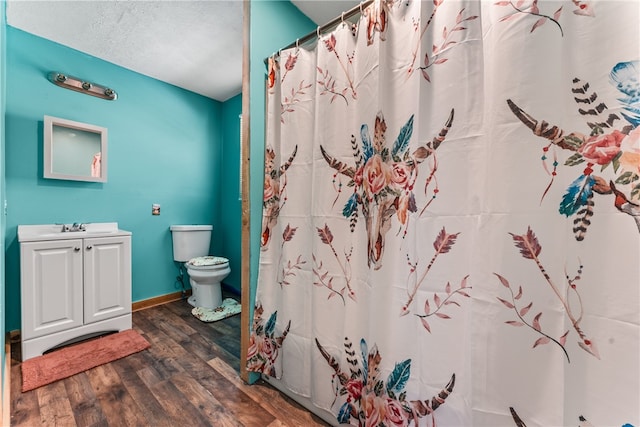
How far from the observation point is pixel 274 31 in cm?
144

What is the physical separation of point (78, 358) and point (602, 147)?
2741mm

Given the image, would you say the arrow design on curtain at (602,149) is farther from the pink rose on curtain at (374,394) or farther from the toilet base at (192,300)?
the toilet base at (192,300)

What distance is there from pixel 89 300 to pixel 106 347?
1.23 feet

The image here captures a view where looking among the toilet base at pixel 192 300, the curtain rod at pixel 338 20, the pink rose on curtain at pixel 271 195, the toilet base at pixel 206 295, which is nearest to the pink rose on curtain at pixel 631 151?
the curtain rod at pixel 338 20

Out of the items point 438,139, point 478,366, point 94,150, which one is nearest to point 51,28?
point 94,150

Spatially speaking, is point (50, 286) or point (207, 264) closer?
point (50, 286)

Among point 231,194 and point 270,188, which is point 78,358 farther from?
point 231,194

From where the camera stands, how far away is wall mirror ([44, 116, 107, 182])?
74.3 inches

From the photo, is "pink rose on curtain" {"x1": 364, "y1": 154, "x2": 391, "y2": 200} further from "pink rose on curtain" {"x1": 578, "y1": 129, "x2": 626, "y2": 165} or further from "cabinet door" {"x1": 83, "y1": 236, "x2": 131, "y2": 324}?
"cabinet door" {"x1": 83, "y1": 236, "x2": 131, "y2": 324}

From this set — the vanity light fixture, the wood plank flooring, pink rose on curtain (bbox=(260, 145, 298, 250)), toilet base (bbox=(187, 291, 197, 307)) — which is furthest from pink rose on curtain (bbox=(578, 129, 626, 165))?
the vanity light fixture

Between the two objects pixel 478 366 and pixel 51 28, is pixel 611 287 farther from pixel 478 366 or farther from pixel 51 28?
pixel 51 28

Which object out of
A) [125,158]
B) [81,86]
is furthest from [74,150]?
[81,86]

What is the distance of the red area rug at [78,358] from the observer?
1.38 metres

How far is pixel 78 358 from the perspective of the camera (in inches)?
61.6
